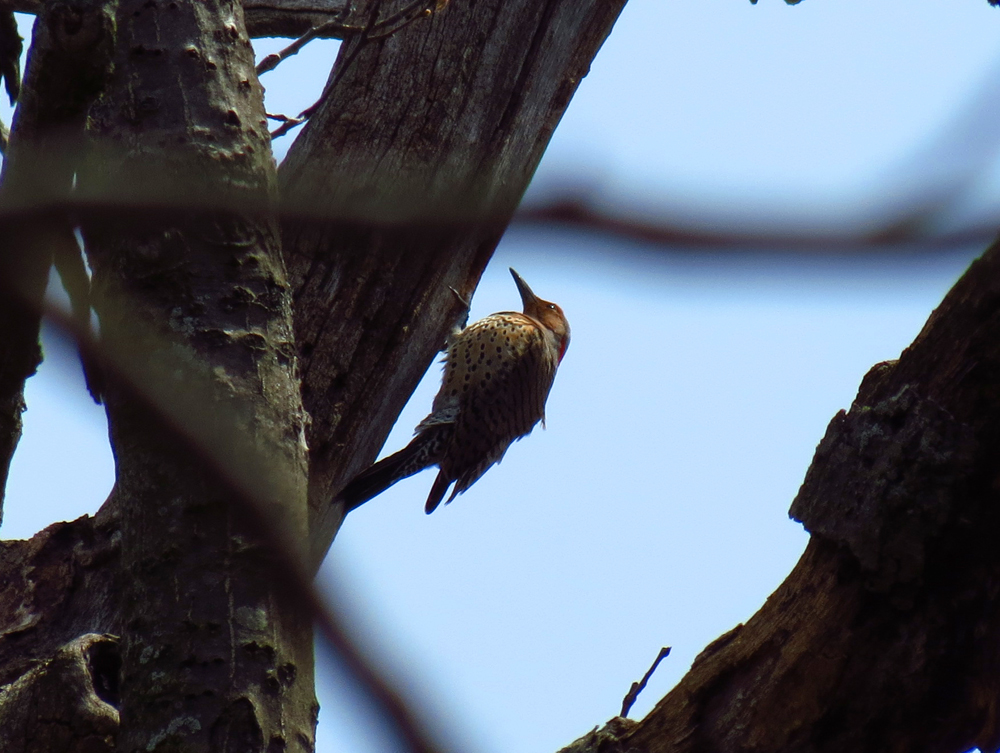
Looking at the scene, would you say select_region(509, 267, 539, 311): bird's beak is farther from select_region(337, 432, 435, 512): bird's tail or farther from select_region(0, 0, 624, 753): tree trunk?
select_region(0, 0, 624, 753): tree trunk

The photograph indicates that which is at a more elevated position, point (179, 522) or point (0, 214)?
point (179, 522)

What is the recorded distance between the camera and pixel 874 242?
2.05ft

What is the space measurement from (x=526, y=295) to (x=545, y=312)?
185 mm

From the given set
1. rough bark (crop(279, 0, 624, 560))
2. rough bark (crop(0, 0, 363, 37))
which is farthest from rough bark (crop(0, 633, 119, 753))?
rough bark (crop(0, 0, 363, 37))

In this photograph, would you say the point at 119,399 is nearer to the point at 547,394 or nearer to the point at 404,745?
the point at 404,745

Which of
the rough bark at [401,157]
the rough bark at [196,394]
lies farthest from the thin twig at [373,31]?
the rough bark at [196,394]

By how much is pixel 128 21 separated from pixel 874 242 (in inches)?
83.4

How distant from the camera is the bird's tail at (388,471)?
12.0ft

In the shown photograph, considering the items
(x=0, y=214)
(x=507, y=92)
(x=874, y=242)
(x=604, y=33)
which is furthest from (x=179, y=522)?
(x=604, y=33)

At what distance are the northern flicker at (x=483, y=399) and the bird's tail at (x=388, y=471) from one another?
0.04 ft

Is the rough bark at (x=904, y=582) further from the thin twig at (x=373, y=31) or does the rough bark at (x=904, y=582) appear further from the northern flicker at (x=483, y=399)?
the northern flicker at (x=483, y=399)

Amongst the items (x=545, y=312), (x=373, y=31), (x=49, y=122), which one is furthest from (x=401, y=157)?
(x=545, y=312)

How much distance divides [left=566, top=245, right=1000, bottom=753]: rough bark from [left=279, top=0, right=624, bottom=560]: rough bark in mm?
1362

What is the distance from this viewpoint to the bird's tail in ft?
12.0
